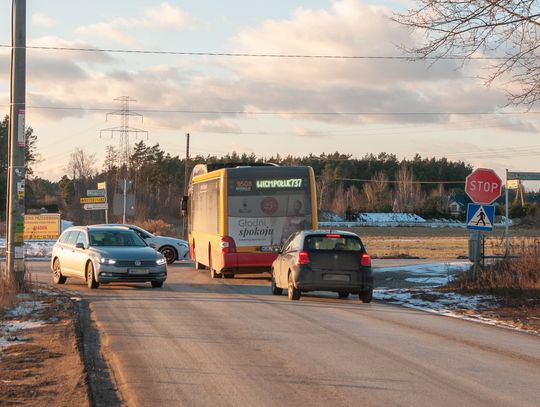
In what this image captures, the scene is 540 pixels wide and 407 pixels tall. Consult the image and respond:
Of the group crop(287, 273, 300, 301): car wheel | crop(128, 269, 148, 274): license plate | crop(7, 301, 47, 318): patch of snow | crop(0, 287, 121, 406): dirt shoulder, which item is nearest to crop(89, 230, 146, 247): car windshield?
crop(128, 269, 148, 274): license plate

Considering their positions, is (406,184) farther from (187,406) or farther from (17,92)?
(187,406)

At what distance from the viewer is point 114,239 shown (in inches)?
892

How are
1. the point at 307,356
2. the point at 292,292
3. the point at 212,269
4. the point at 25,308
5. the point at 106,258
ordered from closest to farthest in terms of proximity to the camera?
the point at 307,356 < the point at 25,308 < the point at 292,292 < the point at 106,258 < the point at 212,269

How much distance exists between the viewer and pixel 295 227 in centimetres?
2409

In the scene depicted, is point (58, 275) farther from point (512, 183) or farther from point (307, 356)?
point (307, 356)

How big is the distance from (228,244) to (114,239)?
3155 mm

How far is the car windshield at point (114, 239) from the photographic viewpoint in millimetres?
22344

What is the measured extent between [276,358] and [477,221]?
37.5ft

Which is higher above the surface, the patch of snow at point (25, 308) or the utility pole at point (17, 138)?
the utility pole at point (17, 138)

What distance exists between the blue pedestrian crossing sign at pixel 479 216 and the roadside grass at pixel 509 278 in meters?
1.22

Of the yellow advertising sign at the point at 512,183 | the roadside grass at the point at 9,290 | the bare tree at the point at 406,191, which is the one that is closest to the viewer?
the roadside grass at the point at 9,290

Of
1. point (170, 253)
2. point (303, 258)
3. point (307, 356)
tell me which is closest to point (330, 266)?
point (303, 258)

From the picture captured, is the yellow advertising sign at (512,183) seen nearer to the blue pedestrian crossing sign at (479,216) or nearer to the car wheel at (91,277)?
the blue pedestrian crossing sign at (479,216)

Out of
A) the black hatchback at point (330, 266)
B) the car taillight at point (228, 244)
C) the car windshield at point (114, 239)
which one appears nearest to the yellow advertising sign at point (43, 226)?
the car windshield at point (114, 239)
